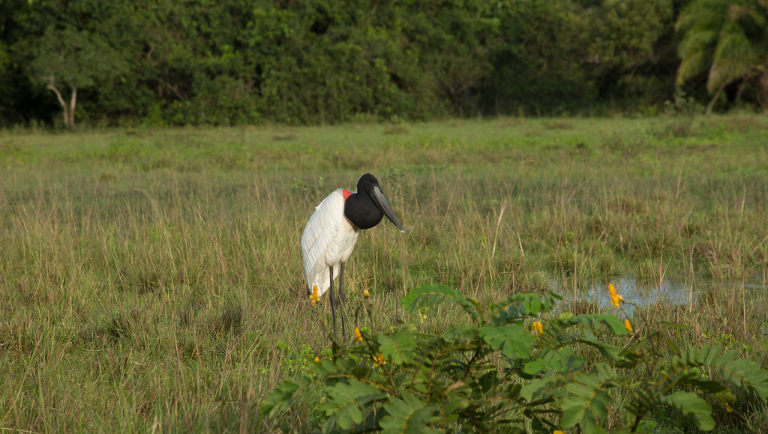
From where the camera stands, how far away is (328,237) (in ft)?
10.3

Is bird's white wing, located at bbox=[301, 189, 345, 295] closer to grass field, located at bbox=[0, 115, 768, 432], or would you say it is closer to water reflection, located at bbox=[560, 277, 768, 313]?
grass field, located at bbox=[0, 115, 768, 432]

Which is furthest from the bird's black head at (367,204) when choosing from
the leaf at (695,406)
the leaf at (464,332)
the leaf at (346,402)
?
the leaf at (695,406)

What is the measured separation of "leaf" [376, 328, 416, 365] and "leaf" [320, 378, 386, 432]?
88 mm

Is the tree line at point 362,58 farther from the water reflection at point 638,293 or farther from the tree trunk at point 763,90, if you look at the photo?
the water reflection at point 638,293

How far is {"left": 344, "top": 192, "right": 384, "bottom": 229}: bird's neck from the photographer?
2945 mm

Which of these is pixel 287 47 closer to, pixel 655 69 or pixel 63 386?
pixel 655 69

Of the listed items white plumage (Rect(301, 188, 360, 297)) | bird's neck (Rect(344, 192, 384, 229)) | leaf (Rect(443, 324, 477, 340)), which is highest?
leaf (Rect(443, 324, 477, 340))

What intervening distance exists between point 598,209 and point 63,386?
4.50 m

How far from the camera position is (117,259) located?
14.0 feet

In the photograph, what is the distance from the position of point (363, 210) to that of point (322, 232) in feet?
1.02

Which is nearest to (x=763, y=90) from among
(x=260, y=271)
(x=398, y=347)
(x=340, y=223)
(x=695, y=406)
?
(x=260, y=271)

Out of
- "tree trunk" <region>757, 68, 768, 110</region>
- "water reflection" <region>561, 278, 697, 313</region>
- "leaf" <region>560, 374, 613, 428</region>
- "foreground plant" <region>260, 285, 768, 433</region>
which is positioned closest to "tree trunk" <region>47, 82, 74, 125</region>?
"water reflection" <region>561, 278, 697, 313</region>

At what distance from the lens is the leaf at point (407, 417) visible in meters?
1.27

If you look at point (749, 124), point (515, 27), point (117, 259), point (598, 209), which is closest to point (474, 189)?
point (598, 209)
